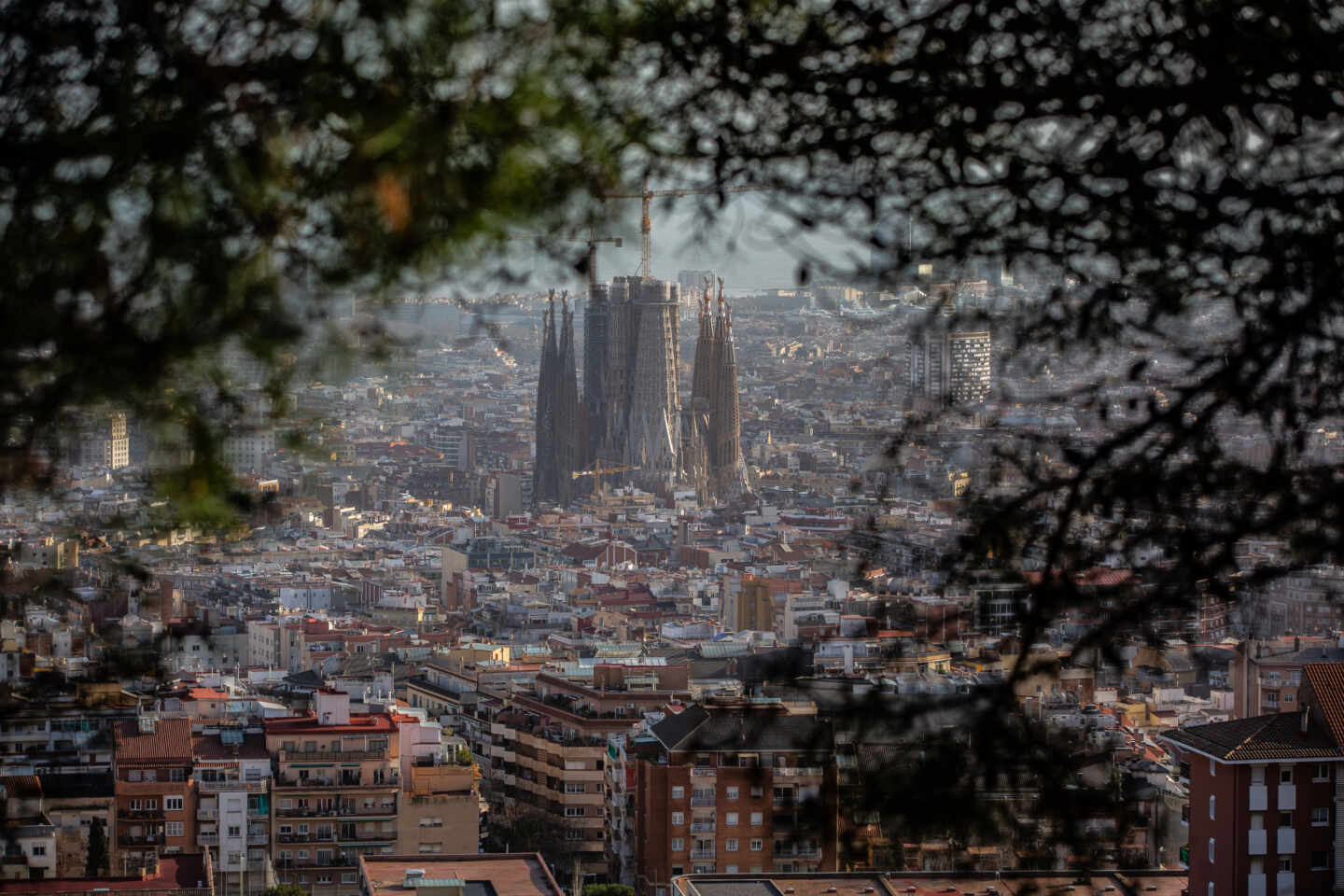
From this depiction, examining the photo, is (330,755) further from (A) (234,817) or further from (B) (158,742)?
(B) (158,742)

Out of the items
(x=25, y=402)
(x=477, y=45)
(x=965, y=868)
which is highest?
(x=477, y=45)

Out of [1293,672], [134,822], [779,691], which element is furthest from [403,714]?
[779,691]

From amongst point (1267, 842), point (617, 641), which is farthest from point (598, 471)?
point (1267, 842)

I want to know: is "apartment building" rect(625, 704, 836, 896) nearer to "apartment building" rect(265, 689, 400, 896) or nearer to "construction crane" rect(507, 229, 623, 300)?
"apartment building" rect(265, 689, 400, 896)

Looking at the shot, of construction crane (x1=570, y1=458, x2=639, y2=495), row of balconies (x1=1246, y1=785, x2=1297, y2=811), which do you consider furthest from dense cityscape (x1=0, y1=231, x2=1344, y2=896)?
construction crane (x1=570, y1=458, x2=639, y2=495)

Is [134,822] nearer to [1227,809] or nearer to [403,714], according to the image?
[403,714]

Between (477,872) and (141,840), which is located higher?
(477,872)
